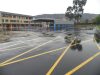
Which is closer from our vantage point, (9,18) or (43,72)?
(43,72)

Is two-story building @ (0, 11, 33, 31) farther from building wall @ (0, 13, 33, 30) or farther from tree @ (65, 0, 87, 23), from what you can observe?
tree @ (65, 0, 87, 23)

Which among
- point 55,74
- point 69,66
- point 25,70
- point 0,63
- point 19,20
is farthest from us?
point 19,20

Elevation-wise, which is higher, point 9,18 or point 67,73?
point 9,18

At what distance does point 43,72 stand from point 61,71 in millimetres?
727

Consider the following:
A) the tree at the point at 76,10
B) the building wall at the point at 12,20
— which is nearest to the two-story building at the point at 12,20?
the building wall at the point at 12,20

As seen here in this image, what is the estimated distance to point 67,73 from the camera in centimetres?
645

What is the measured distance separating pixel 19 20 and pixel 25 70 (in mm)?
77170

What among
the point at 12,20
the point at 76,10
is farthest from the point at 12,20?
the point at 76,10

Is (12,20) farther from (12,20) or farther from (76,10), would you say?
(76,10)

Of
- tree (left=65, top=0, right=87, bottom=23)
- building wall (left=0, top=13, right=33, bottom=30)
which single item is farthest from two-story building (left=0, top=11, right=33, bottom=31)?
tree (left=65, top=0, right=87, bottom=23)

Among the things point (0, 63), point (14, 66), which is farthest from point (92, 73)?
point (0, 63)

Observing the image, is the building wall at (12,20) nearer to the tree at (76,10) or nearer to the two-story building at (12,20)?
the two-story building at (12,20)

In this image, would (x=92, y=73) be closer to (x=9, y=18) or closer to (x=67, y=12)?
(x=9, y=18)

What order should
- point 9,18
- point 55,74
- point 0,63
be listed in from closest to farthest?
point 55,74 → point 0,63 → point 9,18
